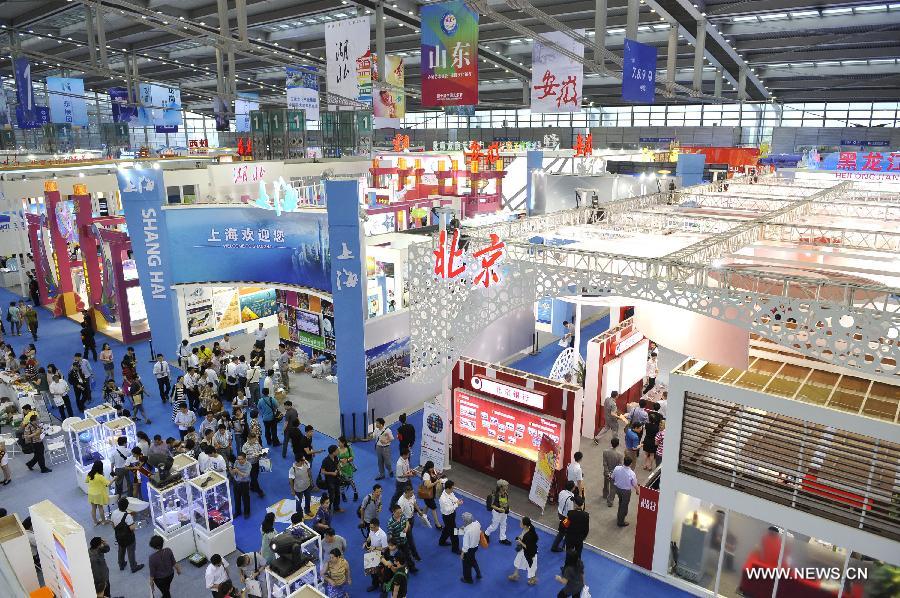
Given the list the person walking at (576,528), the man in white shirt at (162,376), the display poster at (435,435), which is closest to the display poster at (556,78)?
the display poster at (435,435)

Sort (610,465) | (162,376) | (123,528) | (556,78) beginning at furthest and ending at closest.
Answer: (556,78)
(162,376)
(610,465)
(123,528)

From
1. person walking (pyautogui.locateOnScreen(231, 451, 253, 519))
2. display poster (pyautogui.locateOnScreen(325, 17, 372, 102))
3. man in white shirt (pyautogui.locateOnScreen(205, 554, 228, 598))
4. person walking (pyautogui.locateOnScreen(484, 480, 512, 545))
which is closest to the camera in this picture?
man in white shirt (pyautogui.locateOnScreen(205, 554, 228, 598))

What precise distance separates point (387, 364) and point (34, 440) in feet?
18.7

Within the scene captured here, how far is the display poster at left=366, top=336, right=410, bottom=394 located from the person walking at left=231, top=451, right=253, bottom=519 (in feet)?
9.09

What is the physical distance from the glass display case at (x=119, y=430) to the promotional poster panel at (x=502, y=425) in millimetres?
4999

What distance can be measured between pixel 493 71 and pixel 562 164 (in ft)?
35.6

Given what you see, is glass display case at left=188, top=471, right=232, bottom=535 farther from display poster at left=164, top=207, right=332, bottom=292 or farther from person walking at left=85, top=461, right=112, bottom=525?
display poster at left=164, top=207, right=332, bottom=292

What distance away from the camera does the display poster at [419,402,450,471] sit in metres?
9.45

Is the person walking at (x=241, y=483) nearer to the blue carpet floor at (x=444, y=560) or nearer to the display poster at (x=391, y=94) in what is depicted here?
the blue carpet floor at (x=444, y=560)

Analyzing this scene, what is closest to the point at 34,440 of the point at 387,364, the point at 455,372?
the point at 387,364

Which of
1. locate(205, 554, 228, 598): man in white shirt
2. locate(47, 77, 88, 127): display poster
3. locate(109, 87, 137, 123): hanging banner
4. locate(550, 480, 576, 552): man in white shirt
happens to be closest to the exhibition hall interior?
locate(205, 554, 228, 598): man in white shirt

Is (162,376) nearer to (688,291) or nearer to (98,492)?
(98,492)

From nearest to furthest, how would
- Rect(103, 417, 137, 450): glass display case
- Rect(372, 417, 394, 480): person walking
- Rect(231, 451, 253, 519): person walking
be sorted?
Rect(231, 451, 253, 519): person walking, Rect(372, 417, 394, 480): person walking, Rect(103, 417, 137, 450): glass display case

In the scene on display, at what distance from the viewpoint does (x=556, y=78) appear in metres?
12.7
